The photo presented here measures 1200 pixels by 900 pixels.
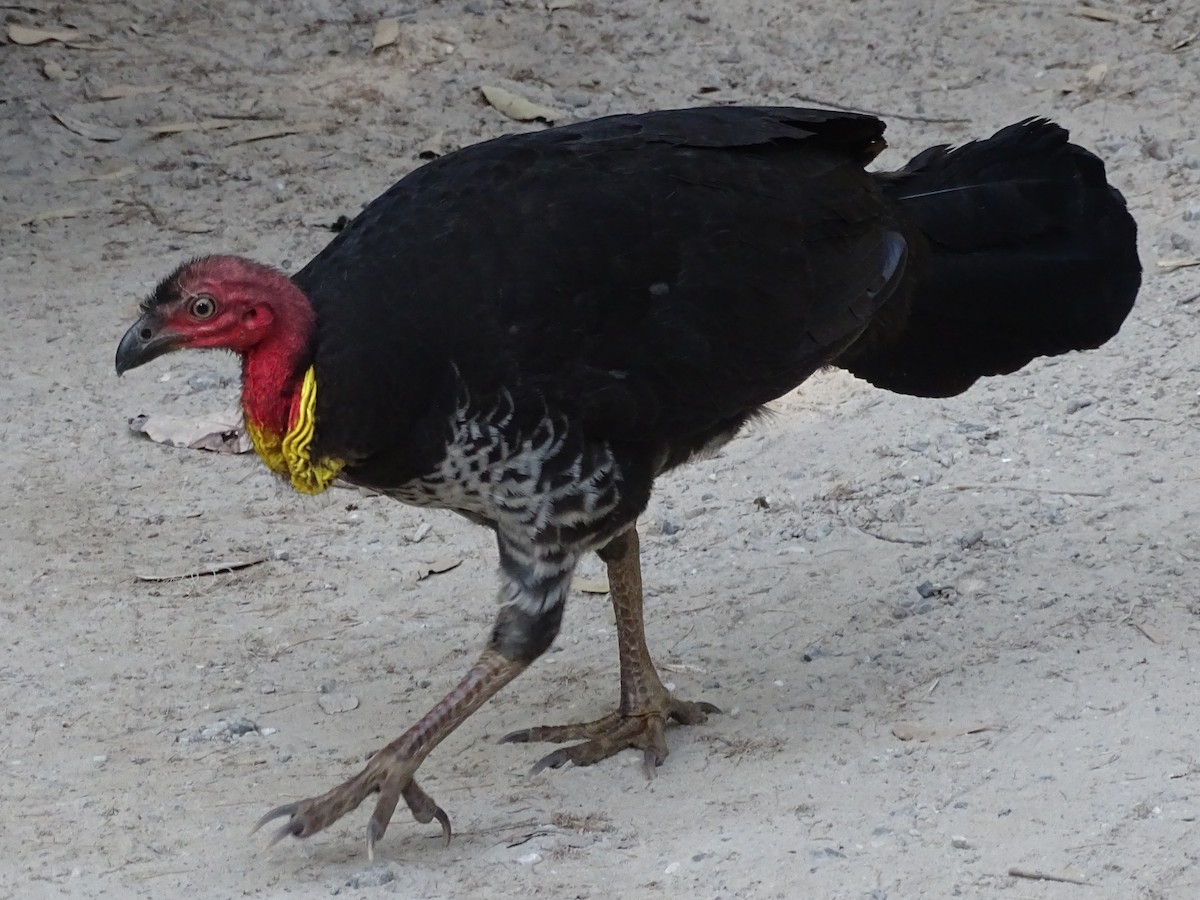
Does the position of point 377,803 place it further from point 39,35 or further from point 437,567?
point 39,35

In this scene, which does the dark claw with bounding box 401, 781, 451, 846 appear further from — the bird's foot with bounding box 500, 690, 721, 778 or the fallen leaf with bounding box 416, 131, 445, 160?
the fallen leaf with bounding box 416, 131, 445, 160

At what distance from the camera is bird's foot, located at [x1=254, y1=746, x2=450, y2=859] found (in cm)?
426

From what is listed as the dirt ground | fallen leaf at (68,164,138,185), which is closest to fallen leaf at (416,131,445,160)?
the dirt ground

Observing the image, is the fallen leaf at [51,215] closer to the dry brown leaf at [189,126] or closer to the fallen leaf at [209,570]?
the dry brown leaf at [189,126]

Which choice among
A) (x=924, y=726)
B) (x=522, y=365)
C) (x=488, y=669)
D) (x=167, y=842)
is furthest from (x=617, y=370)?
(x=167, y=842)

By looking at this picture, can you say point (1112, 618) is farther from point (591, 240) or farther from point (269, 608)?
point (269, 608)

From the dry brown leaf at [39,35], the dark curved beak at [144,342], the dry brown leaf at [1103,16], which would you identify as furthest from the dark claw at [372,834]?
the dry brown leaf at [1103,16]

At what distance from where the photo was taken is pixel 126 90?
9.06 meters

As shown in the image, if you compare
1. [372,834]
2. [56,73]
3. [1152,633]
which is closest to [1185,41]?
[1152,633]

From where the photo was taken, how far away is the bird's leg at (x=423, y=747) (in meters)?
4.29

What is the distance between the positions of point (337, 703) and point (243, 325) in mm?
1583

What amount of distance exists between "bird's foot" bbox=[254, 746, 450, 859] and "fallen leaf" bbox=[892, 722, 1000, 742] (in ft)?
4.28

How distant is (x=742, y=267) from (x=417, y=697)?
70.4 inches

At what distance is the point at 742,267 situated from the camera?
4.64m
